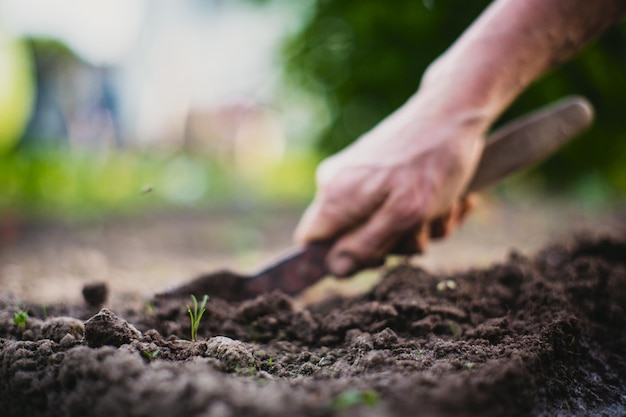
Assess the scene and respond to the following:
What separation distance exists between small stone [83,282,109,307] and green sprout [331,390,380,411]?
107cm

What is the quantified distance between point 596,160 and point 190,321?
503cm

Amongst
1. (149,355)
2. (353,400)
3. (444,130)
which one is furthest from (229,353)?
(444,130)

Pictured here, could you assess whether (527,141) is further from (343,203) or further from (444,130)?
(343,203)

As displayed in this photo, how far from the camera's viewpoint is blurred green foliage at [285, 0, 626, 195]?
4750 millimetres

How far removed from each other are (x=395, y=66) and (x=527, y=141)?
115 inches

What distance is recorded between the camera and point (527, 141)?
2230 mm

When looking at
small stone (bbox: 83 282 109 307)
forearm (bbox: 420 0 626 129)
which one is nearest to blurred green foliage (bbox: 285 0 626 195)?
forearm (bbox: 420 0 626 129)

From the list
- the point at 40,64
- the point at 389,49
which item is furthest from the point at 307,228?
the point at 40,64

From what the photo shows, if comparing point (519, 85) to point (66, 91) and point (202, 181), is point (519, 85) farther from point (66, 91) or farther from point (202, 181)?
point (66, 91)

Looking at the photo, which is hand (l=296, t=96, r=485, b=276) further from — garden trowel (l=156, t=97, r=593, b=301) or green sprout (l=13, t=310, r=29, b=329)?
green sprout (l=13, t=310, r=29, b=329)

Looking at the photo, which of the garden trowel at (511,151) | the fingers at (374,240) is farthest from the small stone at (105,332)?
the fingers at (374,240)

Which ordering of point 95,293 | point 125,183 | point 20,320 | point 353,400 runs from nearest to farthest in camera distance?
point 353,400 → point 20,320 → point 95,293 → point 125,183

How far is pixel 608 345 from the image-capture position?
1.58 meters

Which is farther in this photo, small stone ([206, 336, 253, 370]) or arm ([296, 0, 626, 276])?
arm ([296, 0, 626, 276])
